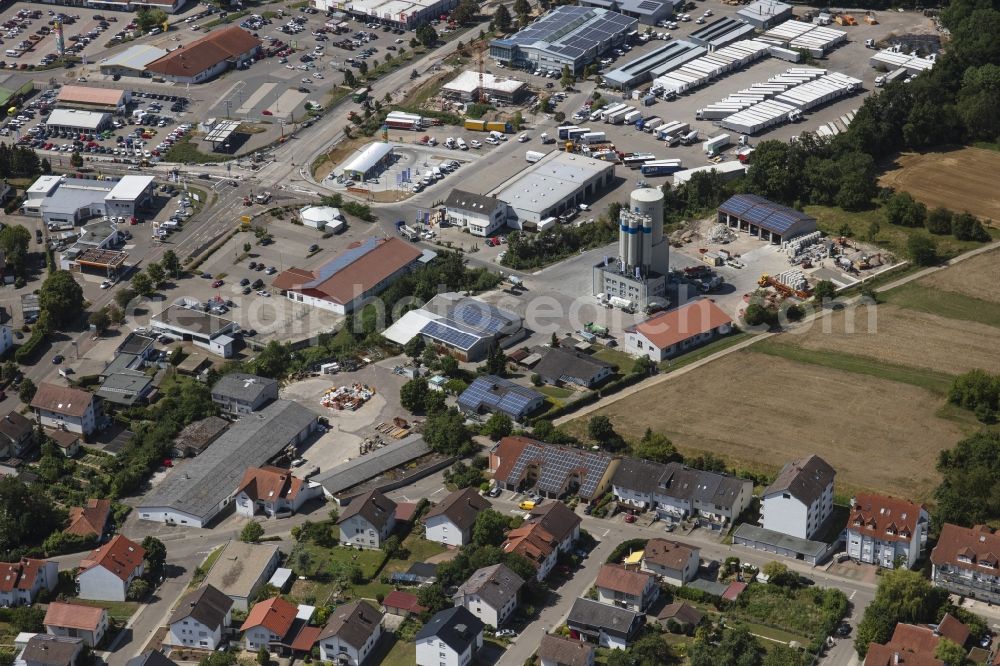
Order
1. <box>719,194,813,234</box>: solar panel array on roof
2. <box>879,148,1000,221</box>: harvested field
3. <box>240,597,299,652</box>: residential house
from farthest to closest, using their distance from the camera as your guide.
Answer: <box>879,148,1000,221</box>: harvested field → <box>719,194,813,234</box>: solar panel array on roof → <box>240,597,299,652</box>: residential house

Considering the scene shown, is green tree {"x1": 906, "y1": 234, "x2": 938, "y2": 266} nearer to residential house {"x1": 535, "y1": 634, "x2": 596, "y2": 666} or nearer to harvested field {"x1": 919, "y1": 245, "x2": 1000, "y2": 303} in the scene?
harvested field {"x1": 919, "y1": 245, "x2": 1000, "y2": 303}

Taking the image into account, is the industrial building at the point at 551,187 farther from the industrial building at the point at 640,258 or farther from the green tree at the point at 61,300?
the green tree at the point at 61,300

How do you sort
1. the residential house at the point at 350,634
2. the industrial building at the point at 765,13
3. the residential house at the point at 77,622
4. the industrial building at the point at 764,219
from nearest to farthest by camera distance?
the residential house at the point at 350,634 → the residential house at the point at 77,622 → the industrial building at the point at 764,219 → the industrial building at the point at 765,13

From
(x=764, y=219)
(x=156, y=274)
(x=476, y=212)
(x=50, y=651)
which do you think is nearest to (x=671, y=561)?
(x=50, y=651)

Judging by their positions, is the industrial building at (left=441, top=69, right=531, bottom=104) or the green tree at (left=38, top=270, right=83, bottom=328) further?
the industrial building at (left=441, top=69, right=531, bottom=104)

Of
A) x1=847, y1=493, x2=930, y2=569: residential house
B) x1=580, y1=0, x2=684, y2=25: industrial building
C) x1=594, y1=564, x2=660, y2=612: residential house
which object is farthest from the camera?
x1=580, y1=0, x2=684, y2=25: industrial building

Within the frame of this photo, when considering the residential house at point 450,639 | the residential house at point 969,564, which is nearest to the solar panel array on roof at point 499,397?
the residential house at point 450,639

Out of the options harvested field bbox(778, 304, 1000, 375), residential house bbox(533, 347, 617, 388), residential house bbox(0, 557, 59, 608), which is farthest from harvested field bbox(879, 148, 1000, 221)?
residential house bbox(0, 557, 59, 608)

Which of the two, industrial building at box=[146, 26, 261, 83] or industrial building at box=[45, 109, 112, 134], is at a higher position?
industrial building at box=[146, 26, 261, 83]
